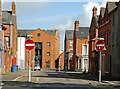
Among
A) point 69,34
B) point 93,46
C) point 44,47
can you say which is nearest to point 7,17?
A: point 93,46

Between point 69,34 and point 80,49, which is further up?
point 69,34

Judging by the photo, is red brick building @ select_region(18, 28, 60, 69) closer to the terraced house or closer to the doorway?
the doorway

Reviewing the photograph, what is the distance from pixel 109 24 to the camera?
5134 cm

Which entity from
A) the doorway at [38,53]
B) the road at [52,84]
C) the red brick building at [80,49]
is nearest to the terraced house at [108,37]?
the road at [52,84]

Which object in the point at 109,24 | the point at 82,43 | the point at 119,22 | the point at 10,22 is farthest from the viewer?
the point at 82,43

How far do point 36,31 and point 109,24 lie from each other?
79.1 m

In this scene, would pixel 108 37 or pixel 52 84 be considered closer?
pixel 52 84

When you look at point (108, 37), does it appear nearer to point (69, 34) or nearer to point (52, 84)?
point (52, 84)

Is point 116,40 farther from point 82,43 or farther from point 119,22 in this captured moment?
point 82,43

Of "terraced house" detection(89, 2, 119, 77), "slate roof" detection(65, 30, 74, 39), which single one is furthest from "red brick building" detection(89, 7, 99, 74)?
"slate roof" detection(65, 30, 74, 39)

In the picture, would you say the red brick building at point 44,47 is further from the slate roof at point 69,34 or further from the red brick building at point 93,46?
the red brick building at point 93,46

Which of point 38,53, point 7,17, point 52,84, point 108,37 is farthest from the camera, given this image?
point 38,53

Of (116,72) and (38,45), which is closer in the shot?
(116,72)

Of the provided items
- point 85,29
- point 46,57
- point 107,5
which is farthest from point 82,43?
point 107,5
